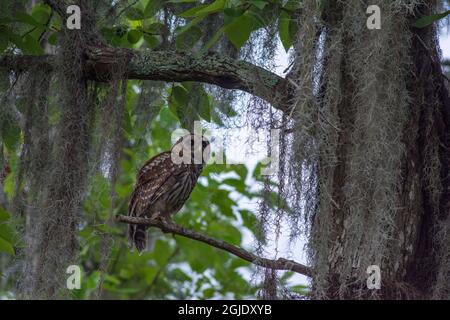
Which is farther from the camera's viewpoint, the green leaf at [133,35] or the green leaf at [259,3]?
the green leaf at [133,35]

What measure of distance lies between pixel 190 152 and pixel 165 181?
242 millimetres

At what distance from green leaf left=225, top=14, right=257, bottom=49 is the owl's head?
1.77 m

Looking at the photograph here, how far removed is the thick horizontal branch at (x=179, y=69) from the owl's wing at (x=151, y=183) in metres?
1.44

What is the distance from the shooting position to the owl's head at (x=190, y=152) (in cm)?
527

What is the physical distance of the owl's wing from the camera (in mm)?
5344

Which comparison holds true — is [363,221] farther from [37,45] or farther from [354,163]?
[37,45]

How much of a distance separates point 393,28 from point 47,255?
1.77m

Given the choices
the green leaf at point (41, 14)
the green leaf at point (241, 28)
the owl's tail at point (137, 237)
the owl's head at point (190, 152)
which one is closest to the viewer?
the green leaf at point (241, 28)

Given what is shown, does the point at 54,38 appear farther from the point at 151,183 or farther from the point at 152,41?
the point at 151,183

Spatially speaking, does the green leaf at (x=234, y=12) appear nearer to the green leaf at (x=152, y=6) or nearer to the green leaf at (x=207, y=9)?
the green leaf at (x=207, y=9)

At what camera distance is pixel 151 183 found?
538 cm

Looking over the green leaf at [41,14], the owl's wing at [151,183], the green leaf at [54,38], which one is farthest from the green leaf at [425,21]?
the owl's wing at [151,183]

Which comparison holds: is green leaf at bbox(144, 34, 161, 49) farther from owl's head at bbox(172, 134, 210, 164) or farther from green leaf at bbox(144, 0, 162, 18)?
owl's head at bbox(172, 134, 210, 164)
